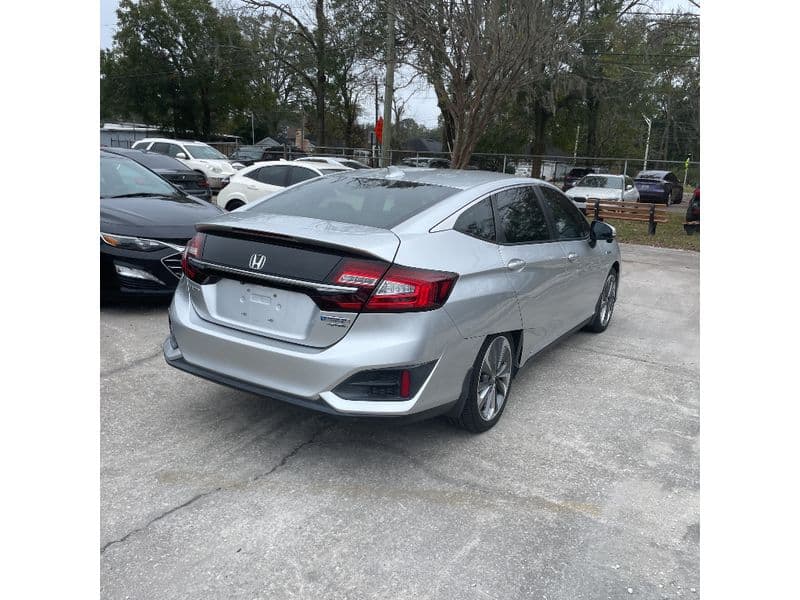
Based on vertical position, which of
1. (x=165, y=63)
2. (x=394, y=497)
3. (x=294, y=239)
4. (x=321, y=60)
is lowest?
(x=394, y=497)

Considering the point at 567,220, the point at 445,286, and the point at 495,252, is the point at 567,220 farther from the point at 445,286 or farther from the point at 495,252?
the point at 445,286

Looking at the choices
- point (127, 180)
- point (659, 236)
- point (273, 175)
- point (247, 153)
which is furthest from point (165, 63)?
point (127, 180)

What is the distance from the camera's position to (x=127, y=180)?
7816mm

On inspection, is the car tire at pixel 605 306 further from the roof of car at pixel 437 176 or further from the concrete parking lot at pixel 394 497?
the roof of car at pixel 437 176

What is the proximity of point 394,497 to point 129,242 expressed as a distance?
421cm

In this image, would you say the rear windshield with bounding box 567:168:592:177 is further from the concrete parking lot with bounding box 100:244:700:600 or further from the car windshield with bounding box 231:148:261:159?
the concrete parking lot with bounding box 100:244:700:600

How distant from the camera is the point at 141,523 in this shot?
10.2 ft

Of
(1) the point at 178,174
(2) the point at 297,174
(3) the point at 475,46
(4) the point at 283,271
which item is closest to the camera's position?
(4) the point at 283,271

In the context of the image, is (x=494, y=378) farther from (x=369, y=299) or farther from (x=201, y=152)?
(x=201, y=152)

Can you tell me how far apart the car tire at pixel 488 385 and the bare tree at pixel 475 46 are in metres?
11.5

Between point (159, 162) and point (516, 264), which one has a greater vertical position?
point (159, 162)

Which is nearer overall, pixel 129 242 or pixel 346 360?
pixel 346 360

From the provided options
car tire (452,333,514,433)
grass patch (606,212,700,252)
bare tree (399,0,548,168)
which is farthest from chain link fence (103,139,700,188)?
car tire (452,333,514,433)

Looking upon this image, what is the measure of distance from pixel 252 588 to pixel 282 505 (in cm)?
62
